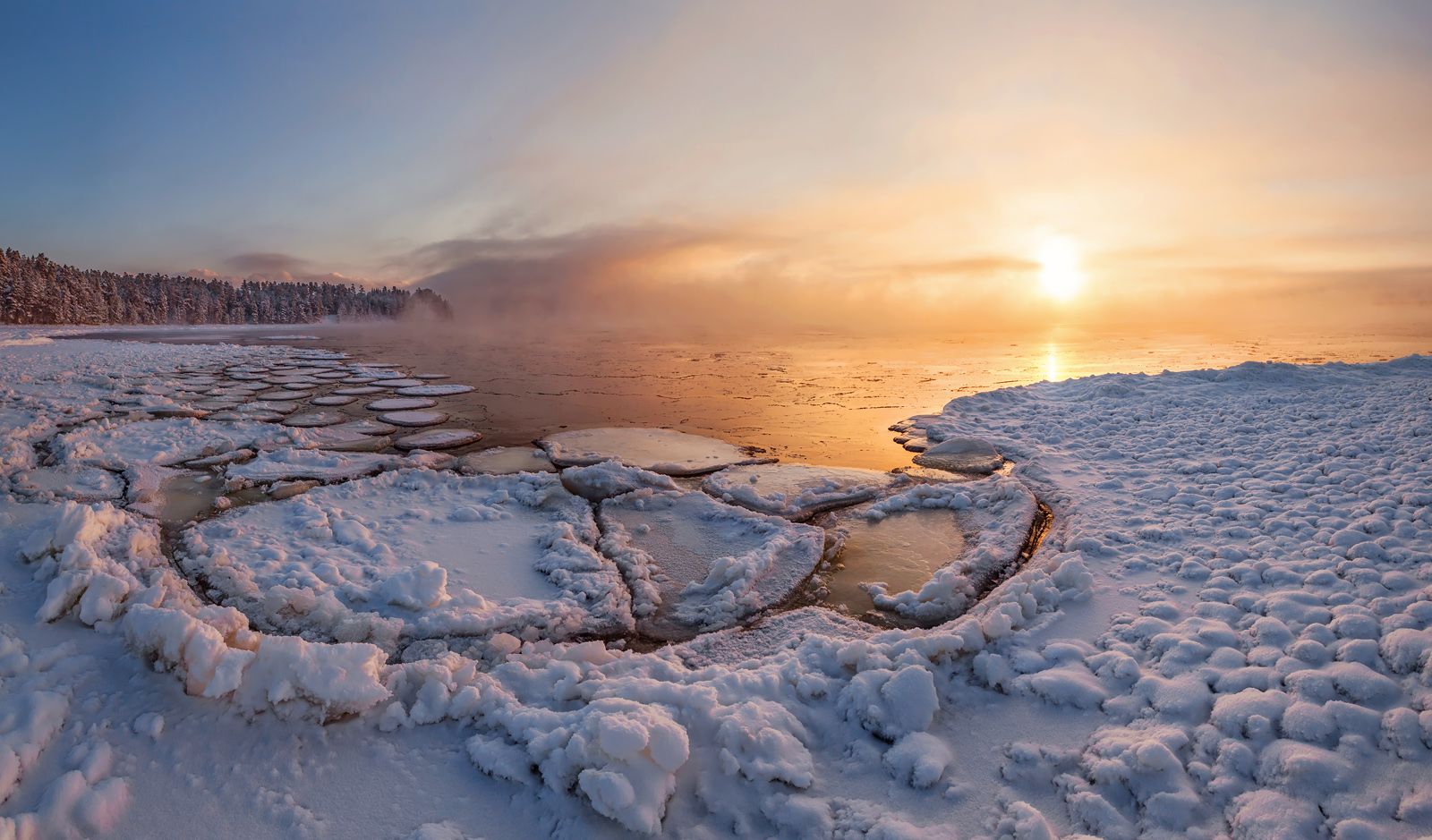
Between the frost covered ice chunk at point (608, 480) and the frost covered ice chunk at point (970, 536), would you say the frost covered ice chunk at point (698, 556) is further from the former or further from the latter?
the frost covered ice chunk at point (970, 536)

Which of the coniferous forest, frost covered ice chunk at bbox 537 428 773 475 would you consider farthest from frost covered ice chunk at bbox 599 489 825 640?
the coniferous forest

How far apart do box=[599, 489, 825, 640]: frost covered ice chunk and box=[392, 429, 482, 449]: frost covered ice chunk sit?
355 cm

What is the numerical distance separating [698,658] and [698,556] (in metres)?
1.50

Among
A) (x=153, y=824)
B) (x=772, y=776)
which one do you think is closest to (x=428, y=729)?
(x=153, y=824)

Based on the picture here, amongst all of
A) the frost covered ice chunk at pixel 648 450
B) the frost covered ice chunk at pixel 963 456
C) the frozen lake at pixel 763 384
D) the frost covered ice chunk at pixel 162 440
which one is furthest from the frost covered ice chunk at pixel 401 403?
the frost covered ice chunk at pixel 963 456

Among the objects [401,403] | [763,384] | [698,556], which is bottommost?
[698,556]

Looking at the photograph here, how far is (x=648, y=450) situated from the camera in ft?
27.1

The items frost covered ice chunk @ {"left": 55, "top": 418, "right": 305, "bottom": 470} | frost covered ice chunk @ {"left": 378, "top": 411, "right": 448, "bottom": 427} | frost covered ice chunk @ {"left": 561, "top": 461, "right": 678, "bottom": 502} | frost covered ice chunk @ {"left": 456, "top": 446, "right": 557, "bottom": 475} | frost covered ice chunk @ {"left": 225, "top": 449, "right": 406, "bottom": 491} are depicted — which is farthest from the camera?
frost covered ice chunk @ {"left": 378, "top": 411, "right": 448, "bottom": 427}

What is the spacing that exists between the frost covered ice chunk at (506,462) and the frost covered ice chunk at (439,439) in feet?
1.98

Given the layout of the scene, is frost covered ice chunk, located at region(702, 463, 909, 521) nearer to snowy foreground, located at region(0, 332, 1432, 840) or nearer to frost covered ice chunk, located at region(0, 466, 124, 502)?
snowy foreground, located at region(0, 332, 1432, 840)

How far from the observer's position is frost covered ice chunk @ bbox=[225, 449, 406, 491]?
6358 millimetres

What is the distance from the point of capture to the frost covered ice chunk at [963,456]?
7.65 metres

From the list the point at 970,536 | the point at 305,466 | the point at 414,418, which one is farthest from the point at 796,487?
the point at 414,418

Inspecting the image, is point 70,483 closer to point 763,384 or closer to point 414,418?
point 414,418
